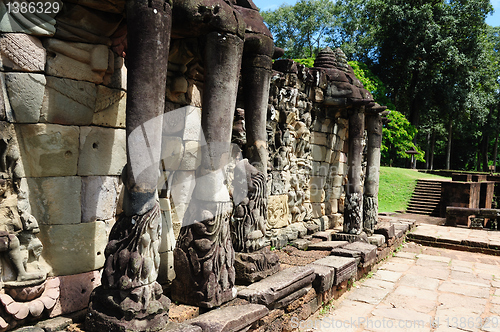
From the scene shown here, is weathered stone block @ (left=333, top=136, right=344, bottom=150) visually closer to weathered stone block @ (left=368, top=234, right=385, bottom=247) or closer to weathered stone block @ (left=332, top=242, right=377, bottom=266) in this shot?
weathered stone block @ (left=368, top=234, right=385, bottom=247)

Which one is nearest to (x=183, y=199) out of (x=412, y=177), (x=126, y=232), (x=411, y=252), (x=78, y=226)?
(x=78, y=226)

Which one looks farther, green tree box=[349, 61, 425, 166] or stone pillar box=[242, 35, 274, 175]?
green tree box=[349, 61, 425, 166]

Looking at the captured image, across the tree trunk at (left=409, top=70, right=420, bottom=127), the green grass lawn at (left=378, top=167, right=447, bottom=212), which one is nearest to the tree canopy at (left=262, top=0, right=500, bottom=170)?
the tree trunk at (left=409, top=70, right=420, bottom=127)

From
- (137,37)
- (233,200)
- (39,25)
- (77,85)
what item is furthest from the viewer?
(233,200)

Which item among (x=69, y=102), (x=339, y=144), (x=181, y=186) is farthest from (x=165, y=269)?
(x=339, y=144)

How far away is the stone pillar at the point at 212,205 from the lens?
323cm

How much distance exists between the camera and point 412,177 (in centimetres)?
2114

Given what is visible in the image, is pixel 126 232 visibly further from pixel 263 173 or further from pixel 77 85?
pixel 263 173

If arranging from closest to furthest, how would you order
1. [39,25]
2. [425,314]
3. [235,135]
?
[39,25], [235,135], [425,314]

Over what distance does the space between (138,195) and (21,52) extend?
4.29 ft

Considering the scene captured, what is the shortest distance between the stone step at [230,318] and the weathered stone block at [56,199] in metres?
1.23

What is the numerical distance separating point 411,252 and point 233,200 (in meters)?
7.00

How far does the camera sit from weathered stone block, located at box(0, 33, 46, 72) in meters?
2.64

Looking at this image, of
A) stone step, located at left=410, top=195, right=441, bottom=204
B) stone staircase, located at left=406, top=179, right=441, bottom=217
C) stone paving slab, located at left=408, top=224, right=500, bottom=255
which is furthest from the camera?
stone step, located at left=410, top=195, right=441, bottom=204
